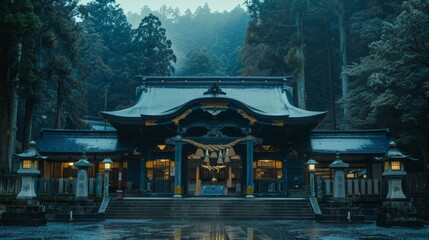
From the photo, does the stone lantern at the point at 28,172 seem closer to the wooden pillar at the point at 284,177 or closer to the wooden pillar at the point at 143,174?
the wooden pillar at the point at 143,174

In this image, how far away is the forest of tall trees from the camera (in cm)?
2295

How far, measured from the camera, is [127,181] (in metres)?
28.7

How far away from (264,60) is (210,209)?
26.7 m

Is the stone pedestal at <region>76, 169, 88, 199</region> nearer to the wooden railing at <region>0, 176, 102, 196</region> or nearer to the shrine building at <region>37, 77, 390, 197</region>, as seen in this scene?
the wooden railing at <region>0, 176, 102, 196</region>

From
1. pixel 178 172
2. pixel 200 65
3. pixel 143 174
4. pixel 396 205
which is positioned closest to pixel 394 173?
pixel 396 205

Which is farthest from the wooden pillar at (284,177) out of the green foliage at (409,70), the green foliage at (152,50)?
the green foliage at (152,50)

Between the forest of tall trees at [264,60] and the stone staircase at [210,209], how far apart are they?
7.29m

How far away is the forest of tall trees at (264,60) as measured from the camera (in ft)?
75.3

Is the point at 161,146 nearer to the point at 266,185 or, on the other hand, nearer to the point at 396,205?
the point at 266,185

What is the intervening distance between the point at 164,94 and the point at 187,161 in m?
5.65

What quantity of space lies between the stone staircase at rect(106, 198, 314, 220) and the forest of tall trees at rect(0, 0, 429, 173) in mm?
7294

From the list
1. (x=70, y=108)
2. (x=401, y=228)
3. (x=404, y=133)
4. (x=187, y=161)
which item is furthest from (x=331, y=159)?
(x=70, y=108)

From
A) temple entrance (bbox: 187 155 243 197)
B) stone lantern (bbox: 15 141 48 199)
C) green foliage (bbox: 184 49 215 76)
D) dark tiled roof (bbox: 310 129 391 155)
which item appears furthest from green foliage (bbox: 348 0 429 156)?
green foliage (bbox: 184 49 215 76)

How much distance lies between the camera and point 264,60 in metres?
45.8
